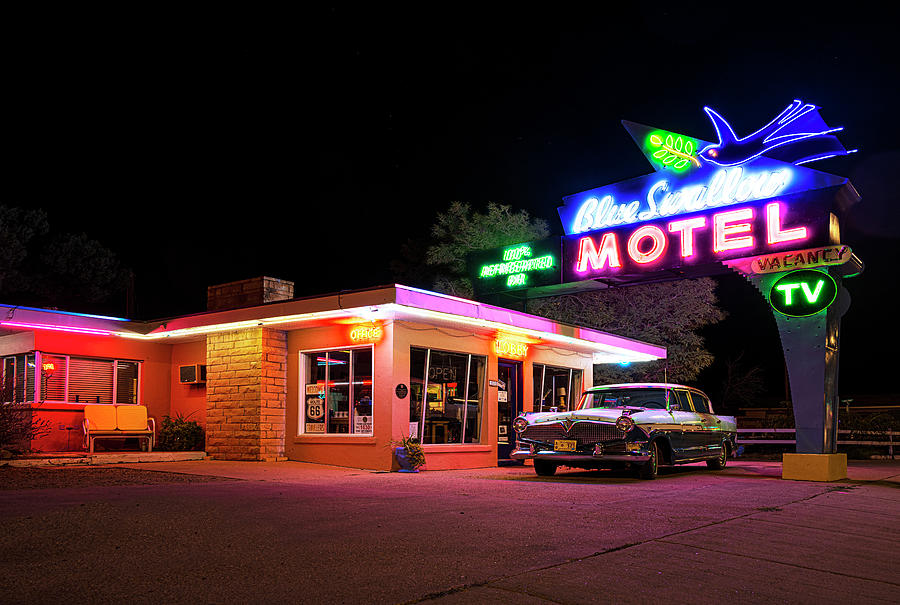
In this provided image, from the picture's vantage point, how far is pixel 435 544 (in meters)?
6.26

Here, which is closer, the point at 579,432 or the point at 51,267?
the point at 579,432

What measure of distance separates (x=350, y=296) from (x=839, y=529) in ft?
28.5

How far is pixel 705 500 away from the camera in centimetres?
980

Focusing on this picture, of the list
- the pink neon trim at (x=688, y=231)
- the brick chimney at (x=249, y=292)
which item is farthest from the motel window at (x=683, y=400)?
the brick chimney at (x=249, y=292)

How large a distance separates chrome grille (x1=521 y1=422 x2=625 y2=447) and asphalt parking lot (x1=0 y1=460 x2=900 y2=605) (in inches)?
53.9

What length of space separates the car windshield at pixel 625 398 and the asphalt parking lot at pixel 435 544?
3.00 meters

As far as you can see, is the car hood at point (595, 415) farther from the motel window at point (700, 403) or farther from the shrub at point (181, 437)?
the shrub at point (181, 437)

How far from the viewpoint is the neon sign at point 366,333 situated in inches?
575

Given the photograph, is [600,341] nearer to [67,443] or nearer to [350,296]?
[350,296]

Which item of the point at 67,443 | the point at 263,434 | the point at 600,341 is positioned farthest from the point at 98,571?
the point at 600,341

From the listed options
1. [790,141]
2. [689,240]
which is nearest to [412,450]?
[689,240]

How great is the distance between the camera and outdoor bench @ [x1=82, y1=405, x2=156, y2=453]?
16.1 m

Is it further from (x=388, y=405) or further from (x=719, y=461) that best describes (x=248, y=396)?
(x=719, y=461)

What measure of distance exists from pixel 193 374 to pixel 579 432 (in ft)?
32.1
